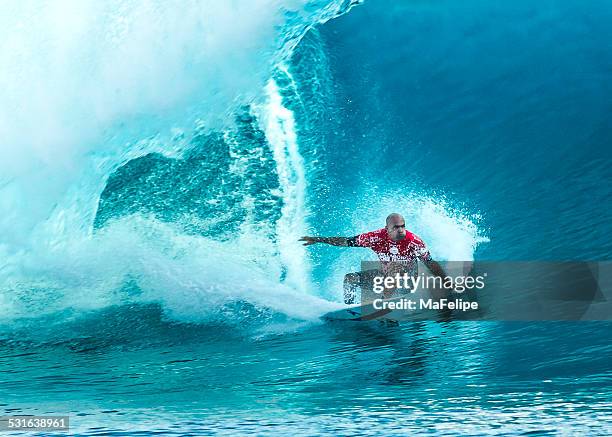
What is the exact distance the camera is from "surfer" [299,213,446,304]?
7715 millimetres

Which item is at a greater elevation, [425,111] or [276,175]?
[425,111]

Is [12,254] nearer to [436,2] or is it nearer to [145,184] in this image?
[145,184]

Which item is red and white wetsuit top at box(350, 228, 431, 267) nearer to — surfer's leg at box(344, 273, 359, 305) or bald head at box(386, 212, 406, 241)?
bald head at box(386, 212, 406, 241)

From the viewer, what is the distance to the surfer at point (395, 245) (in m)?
7.71

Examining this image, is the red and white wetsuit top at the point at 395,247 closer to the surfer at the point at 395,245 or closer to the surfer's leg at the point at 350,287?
the surfer at the point at 395,245

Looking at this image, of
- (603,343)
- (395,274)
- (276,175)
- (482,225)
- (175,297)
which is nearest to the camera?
(603,343)

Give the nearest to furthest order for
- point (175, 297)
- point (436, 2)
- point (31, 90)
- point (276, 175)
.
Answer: point (175, 297), point (276, 175), point (31, 90), point (436, 2)

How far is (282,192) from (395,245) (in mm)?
3349

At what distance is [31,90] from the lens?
11961mm

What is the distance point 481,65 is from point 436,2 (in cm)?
160

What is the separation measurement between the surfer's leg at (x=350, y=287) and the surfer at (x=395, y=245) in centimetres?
44

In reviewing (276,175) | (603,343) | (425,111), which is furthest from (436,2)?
(603,343)

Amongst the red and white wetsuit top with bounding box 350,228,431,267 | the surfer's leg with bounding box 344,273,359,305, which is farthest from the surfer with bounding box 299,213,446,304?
the surfer's leg with bounding box 344,273,359,305

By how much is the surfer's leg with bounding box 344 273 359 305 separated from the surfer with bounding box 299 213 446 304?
0.44 m
